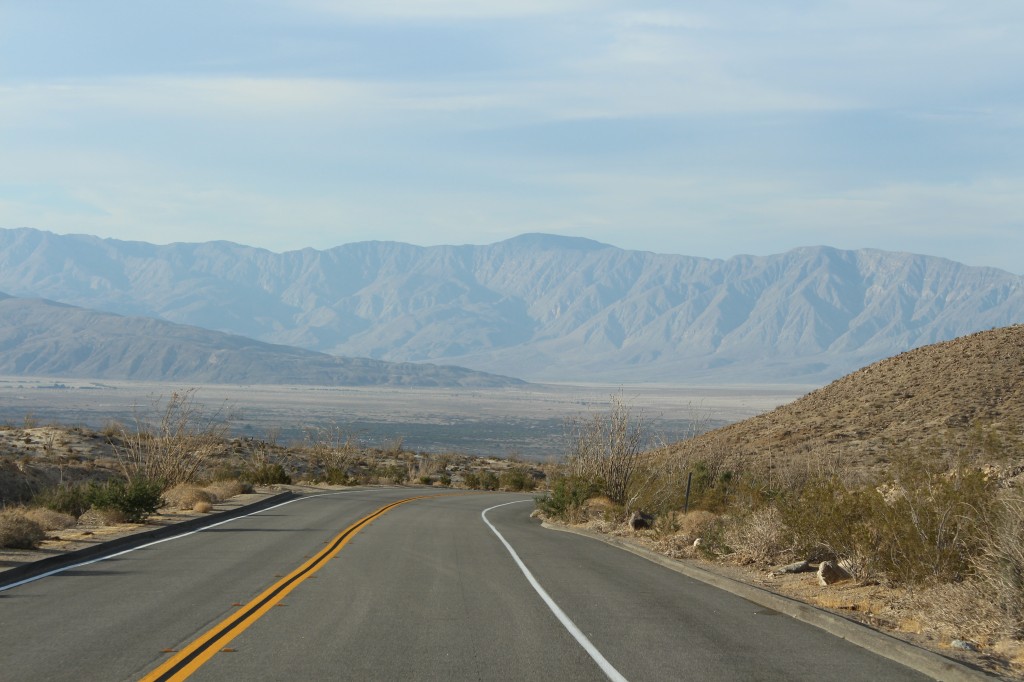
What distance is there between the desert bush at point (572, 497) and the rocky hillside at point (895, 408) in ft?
37.3

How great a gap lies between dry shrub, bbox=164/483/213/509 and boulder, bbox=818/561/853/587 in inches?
695

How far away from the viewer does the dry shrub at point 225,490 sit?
108 ft

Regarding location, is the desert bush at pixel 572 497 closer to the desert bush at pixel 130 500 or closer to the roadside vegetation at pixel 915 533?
the roadside vegetation at pixel 915 533

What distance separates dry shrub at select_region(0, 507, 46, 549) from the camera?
16453 mm

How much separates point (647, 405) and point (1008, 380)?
145089 mm

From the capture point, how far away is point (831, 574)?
15164 mm

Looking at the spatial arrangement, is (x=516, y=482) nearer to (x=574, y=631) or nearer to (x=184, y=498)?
(x=184, y=498)

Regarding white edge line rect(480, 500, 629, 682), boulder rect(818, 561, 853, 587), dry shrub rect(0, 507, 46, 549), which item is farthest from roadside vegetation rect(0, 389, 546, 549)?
boulder rect(818, 561, 853, 587)

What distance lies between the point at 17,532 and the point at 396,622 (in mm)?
8227

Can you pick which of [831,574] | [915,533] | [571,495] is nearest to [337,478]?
[571,495]

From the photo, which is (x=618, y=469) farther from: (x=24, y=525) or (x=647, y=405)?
(x=647, y=405)

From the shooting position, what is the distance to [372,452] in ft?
252

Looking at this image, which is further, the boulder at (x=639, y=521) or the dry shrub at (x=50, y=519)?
the boulder at (x=639, y=521)

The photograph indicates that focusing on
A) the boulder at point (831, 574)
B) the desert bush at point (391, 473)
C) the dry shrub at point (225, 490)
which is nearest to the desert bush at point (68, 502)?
the dry shrub at point (225, 490)
